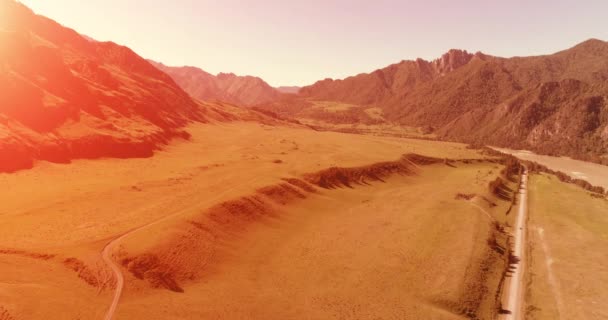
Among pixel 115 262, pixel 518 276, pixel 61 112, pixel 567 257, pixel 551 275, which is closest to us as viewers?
pixel 115 262

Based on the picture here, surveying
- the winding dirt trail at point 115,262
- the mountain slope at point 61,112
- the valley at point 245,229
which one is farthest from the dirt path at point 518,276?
the mountain slope at point 61,112

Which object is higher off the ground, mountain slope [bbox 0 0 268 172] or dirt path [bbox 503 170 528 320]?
mountain slope [bbox 0 0 268 172]

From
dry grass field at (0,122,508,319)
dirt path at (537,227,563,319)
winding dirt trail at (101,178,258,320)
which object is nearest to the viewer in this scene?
winding dirt trail at (101,178,258,320)

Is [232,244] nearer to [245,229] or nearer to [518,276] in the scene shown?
[245,229]

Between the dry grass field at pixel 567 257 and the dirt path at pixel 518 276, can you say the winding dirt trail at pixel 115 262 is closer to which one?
the dirt path at pixel 518 276

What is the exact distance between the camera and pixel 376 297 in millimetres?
59125

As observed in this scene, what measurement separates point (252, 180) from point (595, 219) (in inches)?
3881

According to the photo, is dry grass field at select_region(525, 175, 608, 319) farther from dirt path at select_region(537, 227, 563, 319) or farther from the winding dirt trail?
the winding dirt trail

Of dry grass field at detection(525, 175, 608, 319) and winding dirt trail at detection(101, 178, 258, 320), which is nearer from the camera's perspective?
winding dirt trail at detection(101, 178, 258, 320)

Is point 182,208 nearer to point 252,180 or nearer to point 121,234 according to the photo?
point 121,234

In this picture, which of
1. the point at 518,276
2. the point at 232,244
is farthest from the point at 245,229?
the point at 518,276

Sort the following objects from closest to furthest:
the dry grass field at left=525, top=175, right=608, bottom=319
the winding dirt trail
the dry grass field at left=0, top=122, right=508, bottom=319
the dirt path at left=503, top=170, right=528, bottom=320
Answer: the winding dirt trail
the dry grass field at left=0, top=122, right=508, bottom=319
the dirt path at left=503, top=170, right=528, bottom=320
the dry grass field at left=525, top=175, right=608, bottom=319

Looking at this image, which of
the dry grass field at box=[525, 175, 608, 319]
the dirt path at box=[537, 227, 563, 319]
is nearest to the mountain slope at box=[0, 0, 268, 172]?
the dry grass field at box=[525, 175, 608, 319]

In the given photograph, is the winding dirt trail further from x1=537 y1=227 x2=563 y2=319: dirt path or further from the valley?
x1=537 y1=227 x2=563 y2=319: dirt path
